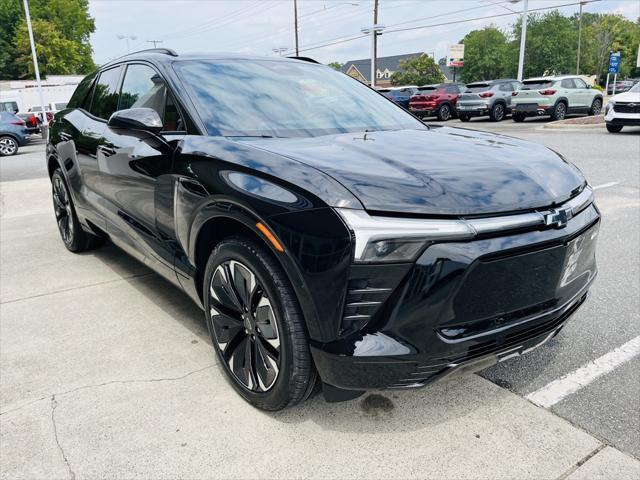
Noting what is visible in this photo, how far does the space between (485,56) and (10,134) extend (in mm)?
→ 74402

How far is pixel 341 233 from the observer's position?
6.07ft

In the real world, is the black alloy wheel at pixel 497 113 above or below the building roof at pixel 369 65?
below

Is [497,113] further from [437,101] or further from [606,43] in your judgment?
[606,43]

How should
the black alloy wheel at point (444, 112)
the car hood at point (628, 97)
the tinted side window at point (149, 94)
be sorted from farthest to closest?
the black alloy wheel at point (444, 112)
the car hood at point (628, 97)
the tinted side window at point (149, 94)

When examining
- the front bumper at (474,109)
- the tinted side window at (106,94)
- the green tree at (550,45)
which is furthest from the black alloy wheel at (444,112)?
the green tree at (550,45)

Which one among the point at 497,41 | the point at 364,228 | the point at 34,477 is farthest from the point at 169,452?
the point at 497,41

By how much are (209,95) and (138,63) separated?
3.17 feet

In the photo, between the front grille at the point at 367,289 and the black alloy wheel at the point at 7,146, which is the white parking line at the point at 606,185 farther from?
the black alloy wheel at the point at 7,146

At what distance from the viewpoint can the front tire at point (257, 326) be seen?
Answer: 6.86ft

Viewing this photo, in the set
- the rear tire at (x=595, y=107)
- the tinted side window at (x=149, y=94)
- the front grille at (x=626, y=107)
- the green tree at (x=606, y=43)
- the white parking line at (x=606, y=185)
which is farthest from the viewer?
the green tree at (x=606, y=43)

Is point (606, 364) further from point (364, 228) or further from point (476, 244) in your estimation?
point (364, 228)

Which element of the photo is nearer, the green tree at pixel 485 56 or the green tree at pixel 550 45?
the green tree at pixel 550 45

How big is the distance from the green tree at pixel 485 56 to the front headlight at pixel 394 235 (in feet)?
267

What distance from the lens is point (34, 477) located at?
2.11 metres
